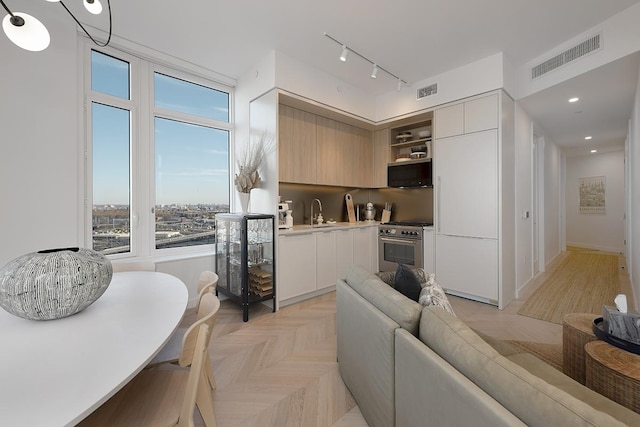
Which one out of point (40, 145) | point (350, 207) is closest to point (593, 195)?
point (350, 207)

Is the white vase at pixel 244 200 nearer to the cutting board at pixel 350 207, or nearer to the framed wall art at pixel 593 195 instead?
the cutting board at pixel 350 207

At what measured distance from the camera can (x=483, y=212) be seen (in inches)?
139

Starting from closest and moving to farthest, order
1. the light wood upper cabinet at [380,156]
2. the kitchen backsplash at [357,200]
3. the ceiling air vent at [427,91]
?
the ceiling air vent at [427,91]
the kitchen backsplash at [357,200]
the light wood upper cabinet at [380,156]

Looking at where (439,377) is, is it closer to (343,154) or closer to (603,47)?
(603,47)

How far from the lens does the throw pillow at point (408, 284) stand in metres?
1.83

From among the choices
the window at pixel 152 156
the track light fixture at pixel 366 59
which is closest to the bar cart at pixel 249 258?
the window at pixel 152 156

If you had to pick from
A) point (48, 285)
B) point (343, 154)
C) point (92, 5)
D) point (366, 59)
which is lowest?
point (48, 285)

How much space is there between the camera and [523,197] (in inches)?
159

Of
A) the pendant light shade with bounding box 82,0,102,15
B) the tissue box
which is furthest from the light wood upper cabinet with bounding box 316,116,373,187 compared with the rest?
the tissue box

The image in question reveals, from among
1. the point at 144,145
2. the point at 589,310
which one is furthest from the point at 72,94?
the point at 589,310

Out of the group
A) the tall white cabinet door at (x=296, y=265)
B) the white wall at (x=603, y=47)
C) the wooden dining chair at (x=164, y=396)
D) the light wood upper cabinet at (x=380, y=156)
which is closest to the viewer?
the wooden dining chair at (x=164, y=396)

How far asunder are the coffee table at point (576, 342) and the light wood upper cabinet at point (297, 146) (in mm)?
3086

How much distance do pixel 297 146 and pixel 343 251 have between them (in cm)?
163

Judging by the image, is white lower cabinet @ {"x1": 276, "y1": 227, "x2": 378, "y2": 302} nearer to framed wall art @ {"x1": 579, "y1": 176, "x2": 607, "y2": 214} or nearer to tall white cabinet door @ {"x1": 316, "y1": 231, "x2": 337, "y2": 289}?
tall white cabinet door @ {"x1": 316, "y1": 231, "x2": 337, "y2": 289}
